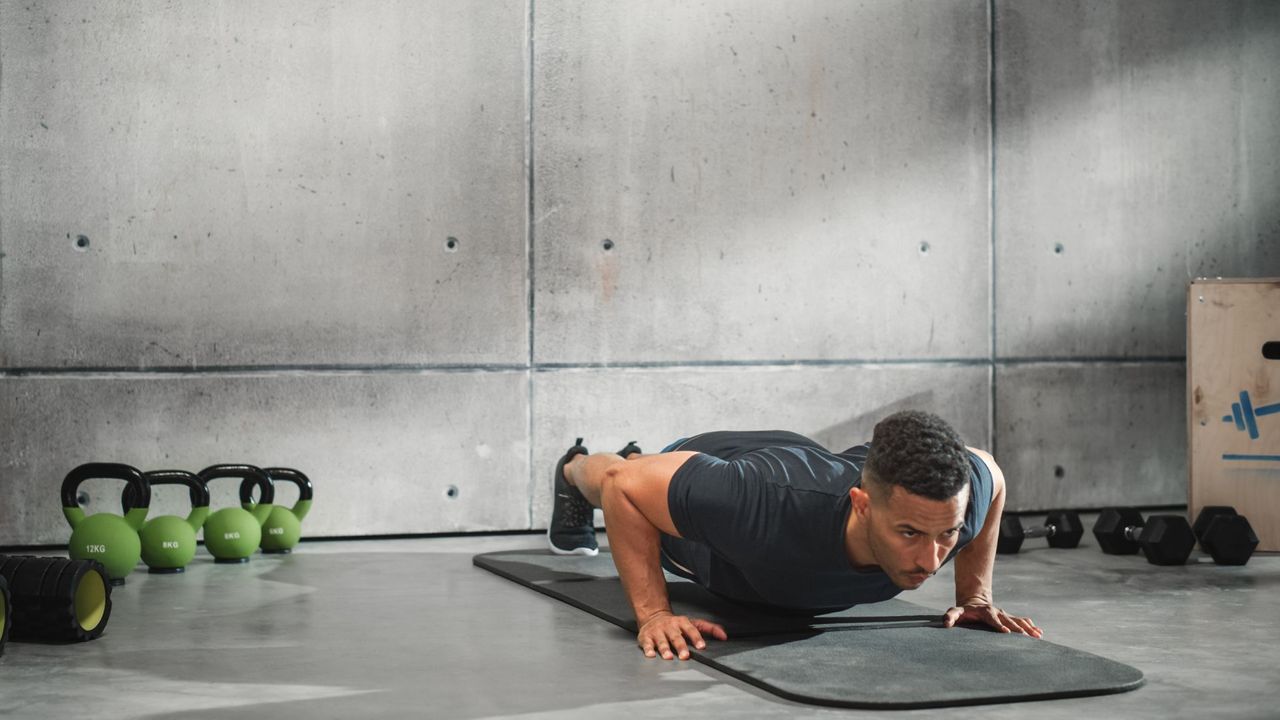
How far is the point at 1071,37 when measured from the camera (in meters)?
6.66

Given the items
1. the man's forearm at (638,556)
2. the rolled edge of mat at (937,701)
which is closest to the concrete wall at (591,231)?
the man's forearm at (638,556)

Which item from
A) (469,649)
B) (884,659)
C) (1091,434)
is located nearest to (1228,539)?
(1091,434)

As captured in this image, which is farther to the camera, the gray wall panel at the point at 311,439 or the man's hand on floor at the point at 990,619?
the gray wall panel at the point at 311,439

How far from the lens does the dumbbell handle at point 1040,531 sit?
539 cm

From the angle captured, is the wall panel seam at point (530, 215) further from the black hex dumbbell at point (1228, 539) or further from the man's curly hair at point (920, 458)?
the man's curly hair at point (920, 458)

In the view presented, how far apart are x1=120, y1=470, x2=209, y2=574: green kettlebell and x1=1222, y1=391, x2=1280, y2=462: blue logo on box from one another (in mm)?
3886

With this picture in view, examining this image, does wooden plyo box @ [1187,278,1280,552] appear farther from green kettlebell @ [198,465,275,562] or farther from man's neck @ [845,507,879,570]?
green kettlebell @ [198,465,275,562]

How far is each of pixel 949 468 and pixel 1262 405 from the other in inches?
119

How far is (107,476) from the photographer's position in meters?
4.60

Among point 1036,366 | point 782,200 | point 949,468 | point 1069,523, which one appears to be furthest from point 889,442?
point 1036,366

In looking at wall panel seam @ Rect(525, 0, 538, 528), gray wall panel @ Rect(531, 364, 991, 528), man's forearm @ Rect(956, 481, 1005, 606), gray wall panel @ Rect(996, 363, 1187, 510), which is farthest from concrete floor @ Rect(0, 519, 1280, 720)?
gray wall panel @ Rect(996, 363, 1187, 510)

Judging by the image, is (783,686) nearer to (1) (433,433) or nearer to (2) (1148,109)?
(1) (433,433)

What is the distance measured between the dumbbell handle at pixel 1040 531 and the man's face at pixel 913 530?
8.34ft

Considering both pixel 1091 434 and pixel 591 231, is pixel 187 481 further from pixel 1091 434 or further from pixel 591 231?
pixel 1091 434
